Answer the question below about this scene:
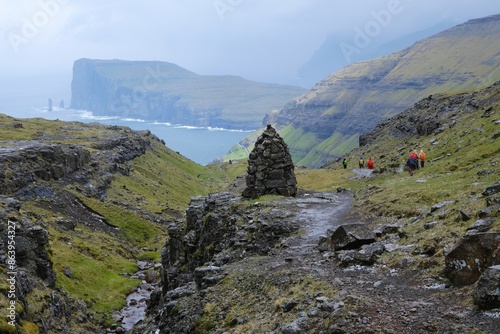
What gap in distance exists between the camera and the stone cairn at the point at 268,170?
52.5 meters

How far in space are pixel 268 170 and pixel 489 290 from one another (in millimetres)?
38298

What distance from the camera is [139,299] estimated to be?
75.6 m

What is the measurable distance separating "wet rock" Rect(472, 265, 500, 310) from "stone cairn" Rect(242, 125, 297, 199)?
122ft

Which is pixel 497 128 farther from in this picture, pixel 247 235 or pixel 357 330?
pixel 357 330

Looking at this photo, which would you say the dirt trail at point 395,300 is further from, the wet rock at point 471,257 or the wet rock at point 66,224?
the wet rock at point 66,224

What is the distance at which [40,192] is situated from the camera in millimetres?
110000

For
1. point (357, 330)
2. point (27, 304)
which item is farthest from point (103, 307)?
point (357, 330)

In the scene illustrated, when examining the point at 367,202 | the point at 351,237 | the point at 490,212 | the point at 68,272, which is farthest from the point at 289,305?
the point at 68,272

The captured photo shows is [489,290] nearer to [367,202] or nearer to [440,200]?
[440,200]

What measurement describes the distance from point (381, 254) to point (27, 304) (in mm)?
37873

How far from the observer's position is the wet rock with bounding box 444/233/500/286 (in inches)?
672

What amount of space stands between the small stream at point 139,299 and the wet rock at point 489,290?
53540mm

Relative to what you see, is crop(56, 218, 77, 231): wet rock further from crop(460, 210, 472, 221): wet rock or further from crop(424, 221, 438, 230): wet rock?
crop(460, 210, 472, 221): wet rock

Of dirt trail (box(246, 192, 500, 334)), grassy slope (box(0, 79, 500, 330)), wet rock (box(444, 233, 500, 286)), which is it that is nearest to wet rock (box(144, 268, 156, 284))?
grassy slope (box(0, 79, 500, 330))
